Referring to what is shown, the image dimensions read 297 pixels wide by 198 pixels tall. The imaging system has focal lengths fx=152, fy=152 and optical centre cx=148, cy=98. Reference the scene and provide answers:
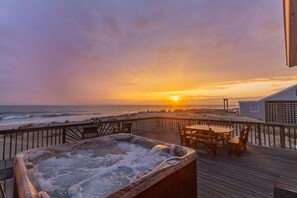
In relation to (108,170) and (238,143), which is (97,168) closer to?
(108,170)

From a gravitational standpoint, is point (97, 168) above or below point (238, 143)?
below

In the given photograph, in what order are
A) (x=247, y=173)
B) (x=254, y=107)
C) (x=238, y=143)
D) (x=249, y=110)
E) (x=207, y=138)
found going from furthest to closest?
1. (x=249, y=110)
2. (x=254, y=107)
3. (x=207, y=138)
4. (x=238, y=143)
5. (x=247, y=173)

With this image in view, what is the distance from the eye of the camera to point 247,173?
2787mm

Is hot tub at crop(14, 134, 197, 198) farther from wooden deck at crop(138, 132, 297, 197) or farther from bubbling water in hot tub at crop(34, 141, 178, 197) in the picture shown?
wooden deck at crop(138, 132, 297, 197)

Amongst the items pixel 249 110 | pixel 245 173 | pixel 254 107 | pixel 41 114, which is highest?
pixel 254 107

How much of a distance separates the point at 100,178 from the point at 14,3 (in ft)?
13.1

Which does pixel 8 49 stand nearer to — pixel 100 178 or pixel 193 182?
pixel 100 178

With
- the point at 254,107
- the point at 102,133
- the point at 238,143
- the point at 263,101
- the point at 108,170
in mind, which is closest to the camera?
the point at 108,170

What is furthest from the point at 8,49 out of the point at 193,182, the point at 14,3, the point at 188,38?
the point at 193,182

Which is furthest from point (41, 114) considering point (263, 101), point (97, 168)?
point (263, 101)

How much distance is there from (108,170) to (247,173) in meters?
2.51

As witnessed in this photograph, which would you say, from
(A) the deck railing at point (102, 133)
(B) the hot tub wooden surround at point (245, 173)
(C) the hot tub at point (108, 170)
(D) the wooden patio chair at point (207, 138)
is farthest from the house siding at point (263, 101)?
(C) the hot tub at point (108, 170)

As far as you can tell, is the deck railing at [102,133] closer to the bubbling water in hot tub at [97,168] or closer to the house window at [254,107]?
the bubbling water in hot tub at [97,168]

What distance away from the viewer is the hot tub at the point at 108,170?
1.63 metres
